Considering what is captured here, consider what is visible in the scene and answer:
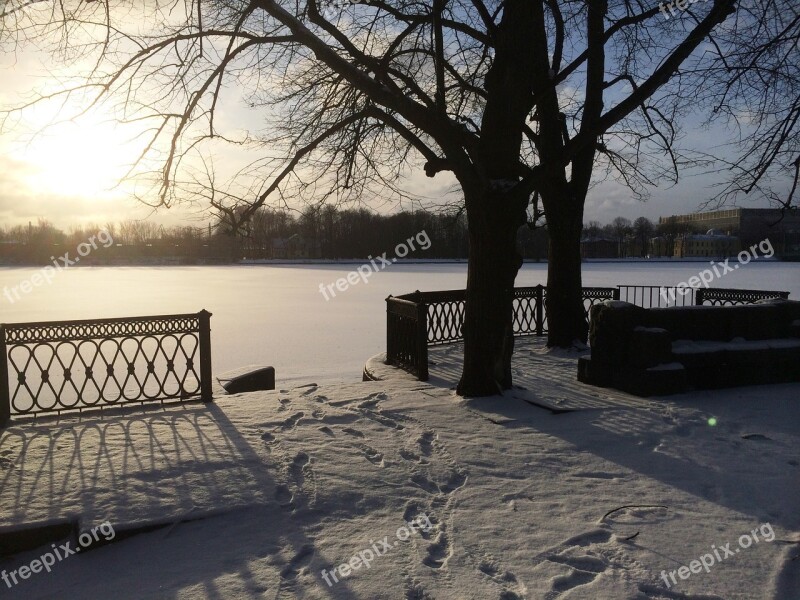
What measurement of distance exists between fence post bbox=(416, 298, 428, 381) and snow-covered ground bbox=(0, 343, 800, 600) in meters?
1.52

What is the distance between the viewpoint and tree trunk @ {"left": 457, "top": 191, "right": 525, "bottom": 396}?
24.3 feet

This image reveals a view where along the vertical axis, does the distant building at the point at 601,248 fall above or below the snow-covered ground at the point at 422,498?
above

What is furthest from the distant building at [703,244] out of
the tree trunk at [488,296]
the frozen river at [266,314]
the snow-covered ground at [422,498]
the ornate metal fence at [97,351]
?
the ornate metal fence at [97,351]

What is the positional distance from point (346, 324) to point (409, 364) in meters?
10.6

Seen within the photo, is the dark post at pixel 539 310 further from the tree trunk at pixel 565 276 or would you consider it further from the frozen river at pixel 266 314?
the frozen river at pixel 266 314

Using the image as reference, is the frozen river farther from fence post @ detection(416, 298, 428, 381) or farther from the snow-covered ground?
the snow-covered ground

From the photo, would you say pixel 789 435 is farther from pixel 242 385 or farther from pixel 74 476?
pixel 242 385

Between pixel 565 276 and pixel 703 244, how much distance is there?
10345 cm

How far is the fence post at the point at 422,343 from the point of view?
8633 mm

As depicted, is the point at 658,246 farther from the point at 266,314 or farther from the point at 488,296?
the point at 488,296

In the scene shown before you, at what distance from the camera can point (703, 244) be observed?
10269 centimetres

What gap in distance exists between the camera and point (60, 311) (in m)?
20.9

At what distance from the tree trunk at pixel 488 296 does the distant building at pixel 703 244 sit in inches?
3993

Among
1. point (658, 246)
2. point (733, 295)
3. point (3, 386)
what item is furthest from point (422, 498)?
point (658, 246)
